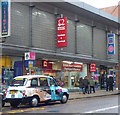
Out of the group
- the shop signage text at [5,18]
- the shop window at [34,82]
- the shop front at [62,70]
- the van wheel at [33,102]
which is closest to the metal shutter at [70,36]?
the shop front at [62,70]

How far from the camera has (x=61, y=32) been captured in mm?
25484

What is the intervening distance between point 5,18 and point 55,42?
282 inches

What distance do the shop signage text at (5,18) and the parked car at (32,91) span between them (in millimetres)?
4685

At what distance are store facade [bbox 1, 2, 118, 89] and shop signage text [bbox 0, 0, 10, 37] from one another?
1.27m

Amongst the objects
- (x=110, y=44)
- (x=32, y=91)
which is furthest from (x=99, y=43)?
(x=32, y=91)

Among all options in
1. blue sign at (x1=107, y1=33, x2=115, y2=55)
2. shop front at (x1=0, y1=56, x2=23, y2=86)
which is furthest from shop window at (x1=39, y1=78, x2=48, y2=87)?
blue sign at (x1=107, y1=33, x2=115, y2=55)

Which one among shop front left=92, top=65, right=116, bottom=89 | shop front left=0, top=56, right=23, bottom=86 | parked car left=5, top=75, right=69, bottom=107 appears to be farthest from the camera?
shop front left=92, top=65, right=116, bottom=89

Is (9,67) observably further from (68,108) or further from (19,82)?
(68,108)

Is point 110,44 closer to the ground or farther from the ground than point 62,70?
farther from the ground

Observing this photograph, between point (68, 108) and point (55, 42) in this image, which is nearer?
point (68, 108)

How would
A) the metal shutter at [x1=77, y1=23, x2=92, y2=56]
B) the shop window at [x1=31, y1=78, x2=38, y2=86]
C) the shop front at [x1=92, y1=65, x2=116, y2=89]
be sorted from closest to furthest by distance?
the shop window at [x1=31, y1=78, x2=38, y2=86]
the metal shutter at [x1=77, y1=23, x2=92, y2=56]
the shop front at [x1=92, y1=65, x2=116, y2=89]

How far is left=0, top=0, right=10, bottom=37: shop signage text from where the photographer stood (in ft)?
65.3

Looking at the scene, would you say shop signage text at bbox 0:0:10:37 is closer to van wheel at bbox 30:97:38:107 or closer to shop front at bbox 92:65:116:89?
van wheel at bbox 30:97:38:107

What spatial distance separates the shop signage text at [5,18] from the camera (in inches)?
783
